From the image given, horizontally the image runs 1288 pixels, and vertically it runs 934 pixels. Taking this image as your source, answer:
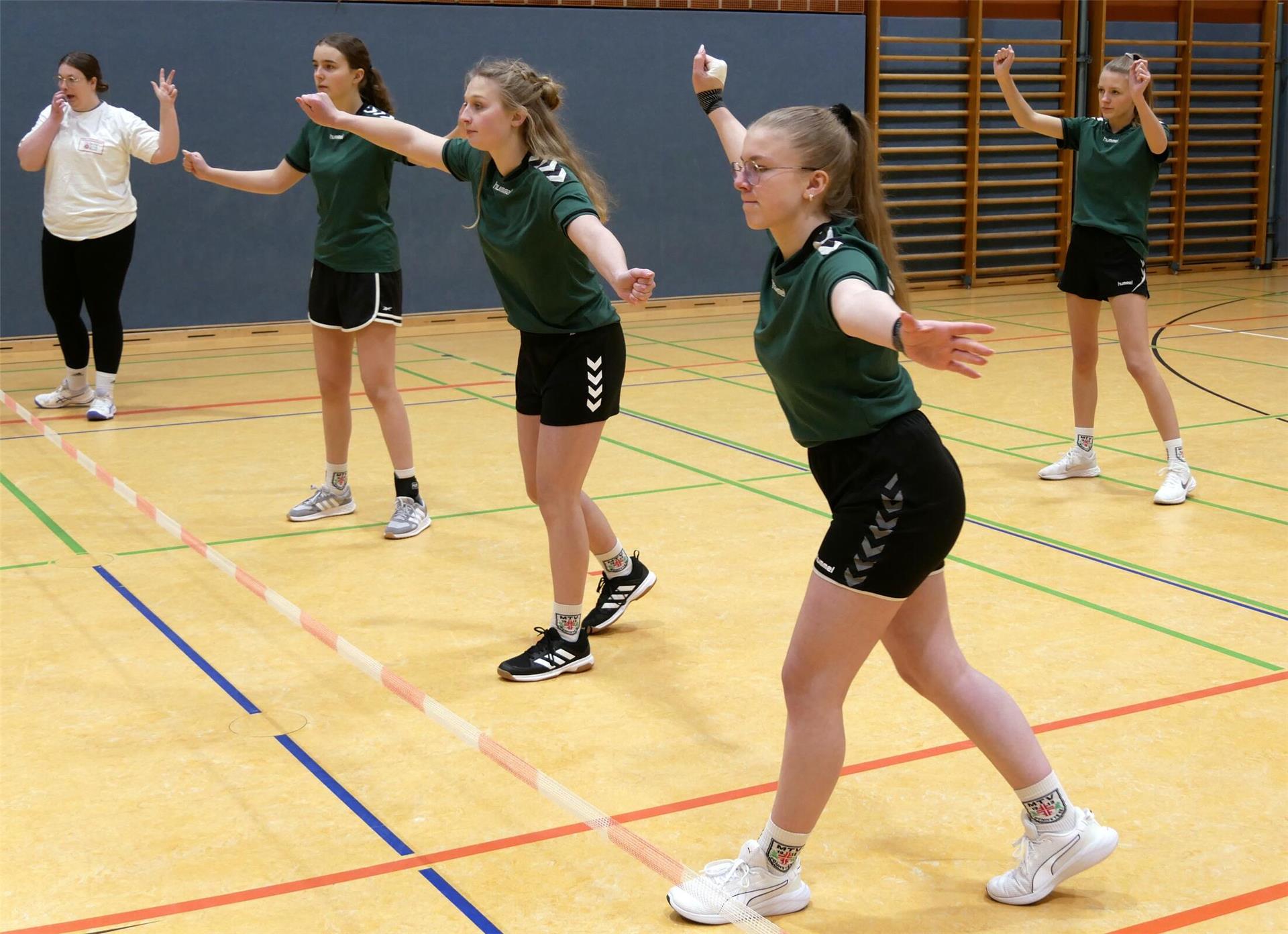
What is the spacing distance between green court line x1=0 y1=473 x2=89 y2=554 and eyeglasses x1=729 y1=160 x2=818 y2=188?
3373 millimetres

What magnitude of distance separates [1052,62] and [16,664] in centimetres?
1249

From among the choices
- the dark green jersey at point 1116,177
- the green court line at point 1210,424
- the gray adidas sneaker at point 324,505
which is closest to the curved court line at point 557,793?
the gray adidas sneaker at point 324,505

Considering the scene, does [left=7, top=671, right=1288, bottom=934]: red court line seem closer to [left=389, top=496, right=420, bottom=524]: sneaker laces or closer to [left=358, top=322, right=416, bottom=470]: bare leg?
[left=389, top=496, right=420, bottom=524]: sneaker laces

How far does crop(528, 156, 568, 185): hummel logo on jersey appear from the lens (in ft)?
11.6

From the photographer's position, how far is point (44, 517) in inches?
211

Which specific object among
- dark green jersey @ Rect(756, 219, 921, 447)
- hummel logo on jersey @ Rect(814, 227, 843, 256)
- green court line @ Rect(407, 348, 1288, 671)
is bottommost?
green court line @ Rect(407, 348, 1288, 671)

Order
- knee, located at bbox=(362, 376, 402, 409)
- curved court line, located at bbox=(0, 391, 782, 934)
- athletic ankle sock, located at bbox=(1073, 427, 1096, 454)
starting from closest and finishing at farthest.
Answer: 1. curved court line, located at bbox=(0, 391, 782, 934)
2. knee, located at bbox=(362, 376, 402, 409)
3. athletic ankle sock, located at bbox=(1073, 427, 1096, 454)

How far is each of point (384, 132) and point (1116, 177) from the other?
3.19 m

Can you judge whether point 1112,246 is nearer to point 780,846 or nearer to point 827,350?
point 827,350

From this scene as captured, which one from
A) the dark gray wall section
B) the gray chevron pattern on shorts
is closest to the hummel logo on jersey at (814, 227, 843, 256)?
the gray chevron pattern on shorts

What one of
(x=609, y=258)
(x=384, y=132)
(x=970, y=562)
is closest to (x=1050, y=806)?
(x=609, y=258)

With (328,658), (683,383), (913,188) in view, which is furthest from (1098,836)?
(913,188)

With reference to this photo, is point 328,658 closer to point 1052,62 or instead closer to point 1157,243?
point 1052,62

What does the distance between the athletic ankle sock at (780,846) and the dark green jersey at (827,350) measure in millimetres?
711
